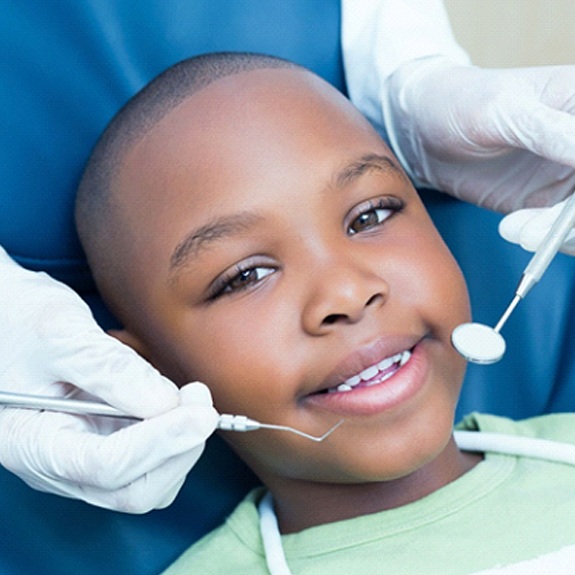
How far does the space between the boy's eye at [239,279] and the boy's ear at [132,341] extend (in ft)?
0.54

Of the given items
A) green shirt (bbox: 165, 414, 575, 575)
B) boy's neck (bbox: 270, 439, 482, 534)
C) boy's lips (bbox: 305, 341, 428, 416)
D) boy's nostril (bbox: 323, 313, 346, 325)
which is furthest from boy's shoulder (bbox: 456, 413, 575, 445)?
boy's nostril (bbox: 323, 313, 346, 325)

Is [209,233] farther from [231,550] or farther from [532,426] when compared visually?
→ [532,426]

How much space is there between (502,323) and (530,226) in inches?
7.6

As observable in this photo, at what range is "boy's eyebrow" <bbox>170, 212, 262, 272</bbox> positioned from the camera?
43.5 inches

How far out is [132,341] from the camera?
4.14 feet

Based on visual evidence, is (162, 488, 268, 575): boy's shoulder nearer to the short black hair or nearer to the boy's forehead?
the short black hair

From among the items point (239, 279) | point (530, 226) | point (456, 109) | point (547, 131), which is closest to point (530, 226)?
point (530, 226)

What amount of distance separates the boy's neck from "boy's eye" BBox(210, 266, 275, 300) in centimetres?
28

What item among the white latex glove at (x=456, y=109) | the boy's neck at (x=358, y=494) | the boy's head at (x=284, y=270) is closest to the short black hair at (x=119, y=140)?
the boy's head at (x=284, y=270)

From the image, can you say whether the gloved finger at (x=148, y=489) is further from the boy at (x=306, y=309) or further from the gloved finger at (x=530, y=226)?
the gloved finger at (x=530, y=226)

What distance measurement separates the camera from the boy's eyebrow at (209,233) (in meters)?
1.11

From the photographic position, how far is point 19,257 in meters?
1.34

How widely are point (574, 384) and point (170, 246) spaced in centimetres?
74

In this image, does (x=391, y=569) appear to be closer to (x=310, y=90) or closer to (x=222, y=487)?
(x=222, y=487)
